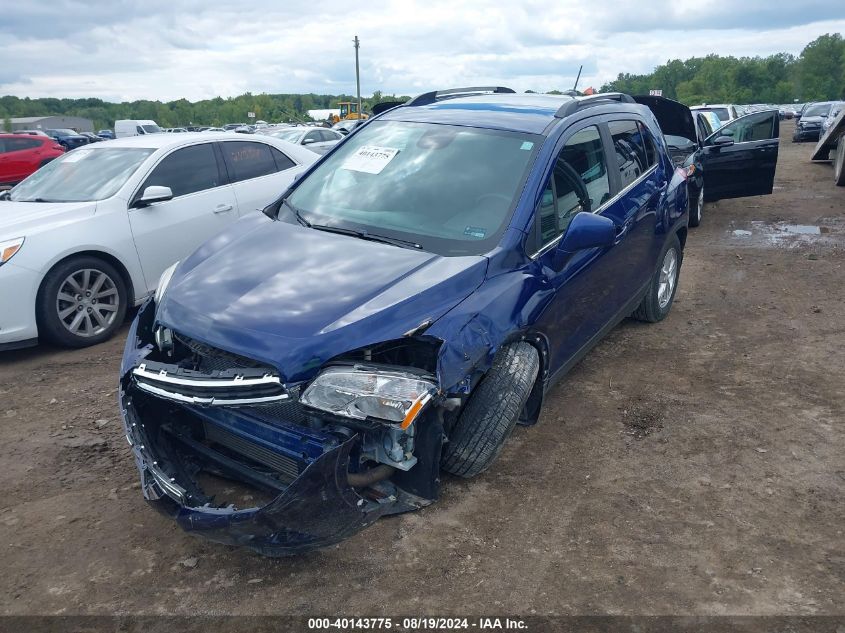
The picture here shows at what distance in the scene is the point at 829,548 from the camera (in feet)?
9.70

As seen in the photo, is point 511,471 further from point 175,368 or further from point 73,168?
point 73,168

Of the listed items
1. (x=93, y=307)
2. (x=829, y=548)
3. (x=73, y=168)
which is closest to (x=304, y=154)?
(x=73, y=168)

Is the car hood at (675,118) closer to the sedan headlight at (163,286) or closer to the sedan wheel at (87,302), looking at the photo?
the sedan wheel at (87,302)

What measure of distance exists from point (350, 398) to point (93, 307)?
3.74 m

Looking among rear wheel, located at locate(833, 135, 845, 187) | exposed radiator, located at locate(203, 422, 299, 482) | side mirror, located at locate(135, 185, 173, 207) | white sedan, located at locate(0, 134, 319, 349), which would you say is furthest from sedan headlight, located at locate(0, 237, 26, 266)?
rear wheel, located at locate(833, 135, 845, 187)

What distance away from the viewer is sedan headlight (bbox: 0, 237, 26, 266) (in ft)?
16.3

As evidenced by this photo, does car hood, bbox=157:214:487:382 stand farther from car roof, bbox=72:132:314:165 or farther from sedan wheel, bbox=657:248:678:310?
car roof, bbox=72:132:314:165

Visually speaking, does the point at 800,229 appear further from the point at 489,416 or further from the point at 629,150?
the point at 489,416

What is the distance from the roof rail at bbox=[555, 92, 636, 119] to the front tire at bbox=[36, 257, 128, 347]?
3793 mm

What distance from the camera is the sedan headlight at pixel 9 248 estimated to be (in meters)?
4.96

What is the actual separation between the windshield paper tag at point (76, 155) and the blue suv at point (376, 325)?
10.6 feet

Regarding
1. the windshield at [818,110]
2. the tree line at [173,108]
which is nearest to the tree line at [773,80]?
the tree line at [173,108]

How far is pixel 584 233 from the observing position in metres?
3.54

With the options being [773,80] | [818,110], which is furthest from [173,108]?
[818,110]
